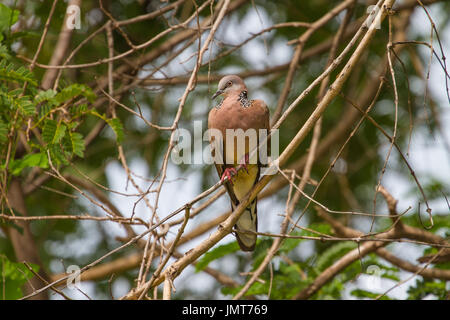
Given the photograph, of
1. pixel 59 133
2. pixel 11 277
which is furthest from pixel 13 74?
pixel 11 277

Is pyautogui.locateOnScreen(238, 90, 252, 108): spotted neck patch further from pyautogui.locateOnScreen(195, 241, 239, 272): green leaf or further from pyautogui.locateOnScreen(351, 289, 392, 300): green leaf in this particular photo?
pyautogui.locateOnScreen(351, 289, 392, 300): green leaf

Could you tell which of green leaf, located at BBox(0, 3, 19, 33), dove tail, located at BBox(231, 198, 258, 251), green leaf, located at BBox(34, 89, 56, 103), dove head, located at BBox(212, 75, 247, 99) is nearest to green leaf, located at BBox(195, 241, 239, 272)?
dove tail, located at BBox(231, 198, 258, 251)

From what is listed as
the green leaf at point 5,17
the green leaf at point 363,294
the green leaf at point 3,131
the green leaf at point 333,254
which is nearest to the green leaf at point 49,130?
the green leaf at point 3,131

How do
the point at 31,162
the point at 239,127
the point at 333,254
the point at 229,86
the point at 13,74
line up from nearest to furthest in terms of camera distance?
1. the point at 13,74
2. the point at 31,162
3. the point at 239,127
4. the point at 229,86
5. the point at 333,254

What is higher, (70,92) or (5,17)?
(5,17)

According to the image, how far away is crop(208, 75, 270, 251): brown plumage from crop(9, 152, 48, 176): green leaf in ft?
4.14

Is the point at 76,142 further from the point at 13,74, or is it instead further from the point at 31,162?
the point at 13,74

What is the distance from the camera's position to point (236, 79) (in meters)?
4.66

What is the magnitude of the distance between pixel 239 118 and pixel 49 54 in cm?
298

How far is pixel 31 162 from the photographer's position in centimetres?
403

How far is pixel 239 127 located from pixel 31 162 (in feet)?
5.02

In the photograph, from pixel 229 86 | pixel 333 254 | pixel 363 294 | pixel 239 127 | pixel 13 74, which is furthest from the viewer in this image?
pixel 333 254

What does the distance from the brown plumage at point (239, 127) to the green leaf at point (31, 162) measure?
1.26m

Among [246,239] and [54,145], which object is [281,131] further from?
[54,145]
